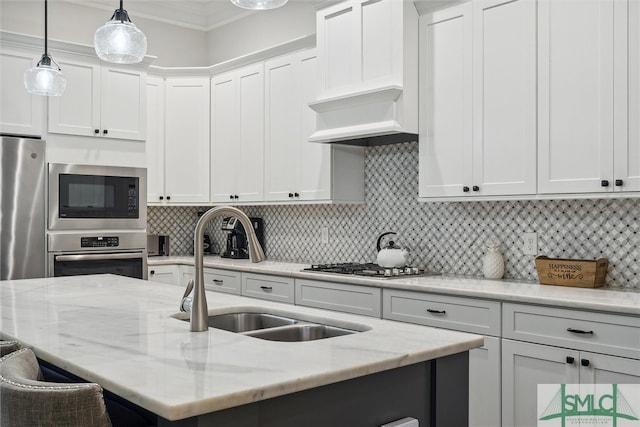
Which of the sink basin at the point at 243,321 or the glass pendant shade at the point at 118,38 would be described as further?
the glass pendant shade at the point at 118,38

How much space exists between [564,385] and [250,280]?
231cm

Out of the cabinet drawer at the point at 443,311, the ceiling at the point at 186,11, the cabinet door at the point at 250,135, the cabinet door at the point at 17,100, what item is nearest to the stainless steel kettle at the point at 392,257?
the cabinet drawer at the point at 443,311

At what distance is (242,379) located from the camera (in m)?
1.28

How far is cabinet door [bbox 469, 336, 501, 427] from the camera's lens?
2.83 metres

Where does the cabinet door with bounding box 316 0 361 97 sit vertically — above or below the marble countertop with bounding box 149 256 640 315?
above

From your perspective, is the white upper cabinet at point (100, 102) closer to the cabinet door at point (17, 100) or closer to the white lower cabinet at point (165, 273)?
the cabinet door at point (17, 100)

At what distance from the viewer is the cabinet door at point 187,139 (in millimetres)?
5055

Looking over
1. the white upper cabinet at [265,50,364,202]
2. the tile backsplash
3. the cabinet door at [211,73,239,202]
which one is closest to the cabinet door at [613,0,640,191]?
Result: the tile backsplash

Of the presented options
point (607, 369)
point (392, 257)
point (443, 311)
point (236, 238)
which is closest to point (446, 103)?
point (392, 257)

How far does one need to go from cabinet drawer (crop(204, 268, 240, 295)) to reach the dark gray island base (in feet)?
9.28

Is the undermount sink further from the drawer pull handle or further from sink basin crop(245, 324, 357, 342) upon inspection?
the drawer pull handle

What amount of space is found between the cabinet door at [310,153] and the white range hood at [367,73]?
20 centimetres

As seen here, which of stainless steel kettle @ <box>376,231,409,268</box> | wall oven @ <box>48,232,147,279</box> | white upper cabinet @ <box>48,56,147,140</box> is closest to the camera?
stainless steel kettle @ <box>376,231,409,268</box>

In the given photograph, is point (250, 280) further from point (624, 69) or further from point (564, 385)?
point (624, 69)
